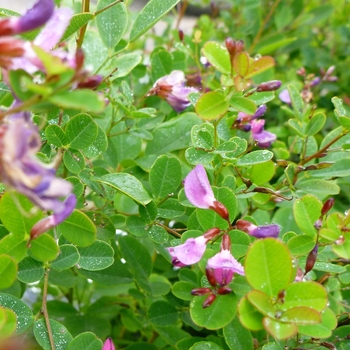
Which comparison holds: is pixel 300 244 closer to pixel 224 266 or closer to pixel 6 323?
pixel 224 266

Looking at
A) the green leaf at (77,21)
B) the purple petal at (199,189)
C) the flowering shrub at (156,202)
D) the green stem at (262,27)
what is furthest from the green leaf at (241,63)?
the green stem at (262,27)

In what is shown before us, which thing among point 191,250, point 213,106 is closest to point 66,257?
point 191,250

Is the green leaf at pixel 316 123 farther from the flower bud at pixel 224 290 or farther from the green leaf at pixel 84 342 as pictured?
the green leaf at pixel 84 342

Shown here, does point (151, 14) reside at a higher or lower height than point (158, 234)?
higher

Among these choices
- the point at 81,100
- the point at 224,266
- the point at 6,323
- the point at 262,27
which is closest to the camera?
the point at 81,100

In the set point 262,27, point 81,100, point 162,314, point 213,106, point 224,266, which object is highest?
point 81,100

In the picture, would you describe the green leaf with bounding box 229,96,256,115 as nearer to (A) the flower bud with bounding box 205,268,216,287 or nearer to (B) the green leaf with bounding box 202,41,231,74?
(B) the green leaf with bounding box 202,41,231,74

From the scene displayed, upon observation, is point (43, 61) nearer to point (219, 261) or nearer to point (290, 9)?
point (219, 261)
